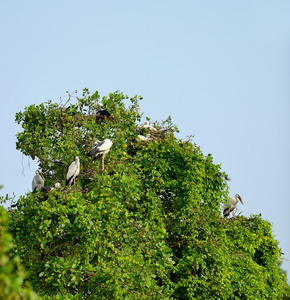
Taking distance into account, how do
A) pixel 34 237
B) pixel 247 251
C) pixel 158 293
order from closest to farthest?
pixel 34 237 → pixel 158 293 → pixel 247 251

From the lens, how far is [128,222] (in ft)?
40.1

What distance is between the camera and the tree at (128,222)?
438 inches

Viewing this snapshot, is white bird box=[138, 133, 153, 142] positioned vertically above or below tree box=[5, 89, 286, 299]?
above

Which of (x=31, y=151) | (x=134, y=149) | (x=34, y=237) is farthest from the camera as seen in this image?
(x=134, y=149)

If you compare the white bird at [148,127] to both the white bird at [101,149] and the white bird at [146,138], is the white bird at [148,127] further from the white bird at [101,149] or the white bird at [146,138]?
the white bird at [101,149]

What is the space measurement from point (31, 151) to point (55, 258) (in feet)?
13.5

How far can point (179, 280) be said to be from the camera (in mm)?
14500

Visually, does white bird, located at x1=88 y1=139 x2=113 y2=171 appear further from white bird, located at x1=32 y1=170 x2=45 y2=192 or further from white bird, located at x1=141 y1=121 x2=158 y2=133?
white bird, located at x1=141 y1=121 x2=158 y2=133

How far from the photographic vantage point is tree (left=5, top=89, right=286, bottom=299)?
11.1 meters

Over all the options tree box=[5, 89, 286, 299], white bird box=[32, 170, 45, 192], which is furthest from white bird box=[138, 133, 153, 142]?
white bird box=[32, 170, 45, 192]

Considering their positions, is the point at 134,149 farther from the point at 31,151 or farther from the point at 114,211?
the point at 114,211

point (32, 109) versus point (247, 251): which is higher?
point (32, 109)

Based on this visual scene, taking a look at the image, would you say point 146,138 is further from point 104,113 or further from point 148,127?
point 104,113

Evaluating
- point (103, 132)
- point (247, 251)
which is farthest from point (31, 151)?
point (247, 251)
